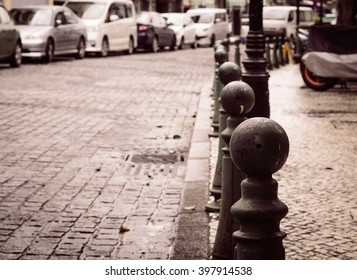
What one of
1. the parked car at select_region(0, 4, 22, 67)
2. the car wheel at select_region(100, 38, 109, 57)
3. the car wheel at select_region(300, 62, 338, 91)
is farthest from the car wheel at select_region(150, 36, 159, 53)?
the car wheel at select_region(300, 62, 338, 91)

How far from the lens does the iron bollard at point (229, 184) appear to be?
17.0 feet

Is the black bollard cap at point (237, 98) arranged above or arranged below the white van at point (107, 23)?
above

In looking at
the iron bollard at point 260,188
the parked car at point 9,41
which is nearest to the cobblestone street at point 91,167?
the iron bollard at point 260,188

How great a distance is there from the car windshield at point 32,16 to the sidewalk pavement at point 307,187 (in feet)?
43.3

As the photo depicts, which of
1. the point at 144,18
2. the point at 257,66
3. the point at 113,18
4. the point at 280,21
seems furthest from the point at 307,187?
the point at 280,21

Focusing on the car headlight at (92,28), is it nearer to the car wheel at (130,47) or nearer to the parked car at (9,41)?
the car wheel at (130,47)

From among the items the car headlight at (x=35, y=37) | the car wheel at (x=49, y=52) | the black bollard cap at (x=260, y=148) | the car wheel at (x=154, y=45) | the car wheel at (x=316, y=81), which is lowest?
the car wheel at (x=154, y=45)

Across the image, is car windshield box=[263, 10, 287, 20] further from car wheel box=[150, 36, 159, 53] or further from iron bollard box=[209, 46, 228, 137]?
iron bollard box=[209, 46, 228, 137]

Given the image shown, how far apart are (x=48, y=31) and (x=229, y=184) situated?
2038 centimetres

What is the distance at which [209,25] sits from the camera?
42.2 m

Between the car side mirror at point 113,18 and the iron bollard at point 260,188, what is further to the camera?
the car side mirror at point 113,18

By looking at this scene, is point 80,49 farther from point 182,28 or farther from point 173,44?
point 182,28
